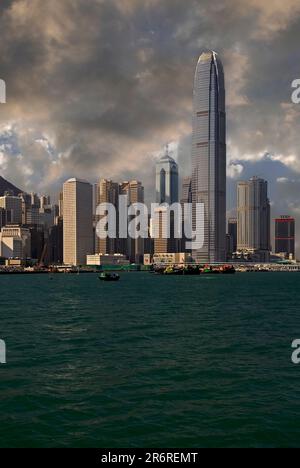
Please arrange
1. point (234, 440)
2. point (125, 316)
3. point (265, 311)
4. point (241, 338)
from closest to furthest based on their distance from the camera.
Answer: point (234, 440) → point (241, 338) → point (125, 316) → point (265, 311)

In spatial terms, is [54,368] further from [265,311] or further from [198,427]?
[265,311]

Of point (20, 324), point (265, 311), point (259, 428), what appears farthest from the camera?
point (265, 311)

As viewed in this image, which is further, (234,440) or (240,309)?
(240,309)

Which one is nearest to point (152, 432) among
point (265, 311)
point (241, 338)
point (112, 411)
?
point (112, 411)

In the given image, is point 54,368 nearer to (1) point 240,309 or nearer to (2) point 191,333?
(2) point 191,333

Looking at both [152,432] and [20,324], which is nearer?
[152,432]
